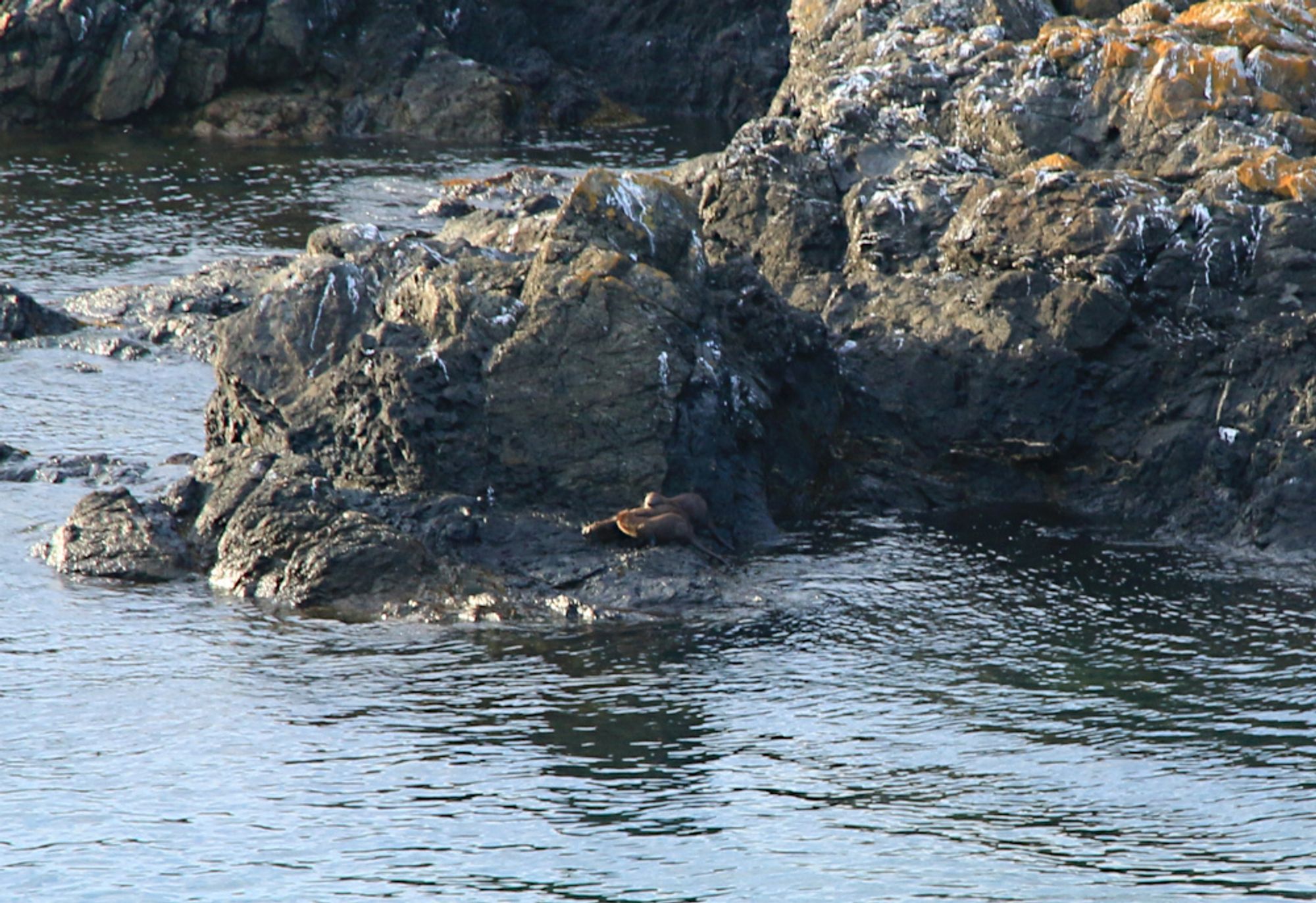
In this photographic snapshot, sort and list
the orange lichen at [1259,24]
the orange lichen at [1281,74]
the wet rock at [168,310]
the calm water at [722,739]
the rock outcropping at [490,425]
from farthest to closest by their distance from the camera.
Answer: the wet rock at [168,310], the orange lichen at [1259,24], the orange lichen at [1281,74], the rock outcropping at [490,425], the calm water at [722,739]

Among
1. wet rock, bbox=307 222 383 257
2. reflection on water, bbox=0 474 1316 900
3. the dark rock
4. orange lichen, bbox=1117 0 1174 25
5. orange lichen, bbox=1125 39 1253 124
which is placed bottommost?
reflection on water, bbox=0 474 1316 900

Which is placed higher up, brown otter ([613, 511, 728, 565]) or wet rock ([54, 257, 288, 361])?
wet rock ([54, 257, 288, 361])

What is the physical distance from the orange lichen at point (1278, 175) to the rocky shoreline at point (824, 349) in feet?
0.19

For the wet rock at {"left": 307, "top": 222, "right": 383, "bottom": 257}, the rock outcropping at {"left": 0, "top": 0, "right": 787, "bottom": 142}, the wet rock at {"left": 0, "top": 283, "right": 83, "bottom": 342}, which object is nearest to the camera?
the wet rock at {"left": 307, "top": 222, "right": 383, "bottom": 257}

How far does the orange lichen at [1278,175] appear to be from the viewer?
31344mm

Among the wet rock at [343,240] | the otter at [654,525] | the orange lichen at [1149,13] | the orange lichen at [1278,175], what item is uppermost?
the orange lichen at [1149,13]

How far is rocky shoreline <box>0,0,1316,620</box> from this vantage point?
28.5 meters

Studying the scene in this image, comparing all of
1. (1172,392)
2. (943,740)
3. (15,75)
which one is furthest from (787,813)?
(15,75)

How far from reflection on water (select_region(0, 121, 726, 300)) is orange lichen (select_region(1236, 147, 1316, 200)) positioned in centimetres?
3010

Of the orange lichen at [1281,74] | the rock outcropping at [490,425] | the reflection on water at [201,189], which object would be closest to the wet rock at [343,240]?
the rock outcropping at [490,425]

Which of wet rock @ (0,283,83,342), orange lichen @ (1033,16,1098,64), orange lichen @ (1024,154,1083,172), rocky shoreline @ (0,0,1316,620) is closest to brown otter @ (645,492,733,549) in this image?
rocky shoreline @ (0,0,1316,620)

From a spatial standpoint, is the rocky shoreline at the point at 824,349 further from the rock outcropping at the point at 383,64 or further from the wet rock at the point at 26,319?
the rock outcropping at the point at 383,64

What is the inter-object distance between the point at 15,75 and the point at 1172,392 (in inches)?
2173

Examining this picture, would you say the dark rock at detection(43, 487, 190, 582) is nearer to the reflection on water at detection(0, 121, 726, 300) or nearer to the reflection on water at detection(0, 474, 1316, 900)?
the reflection on water at detection(0, 474, 1316, 900)
